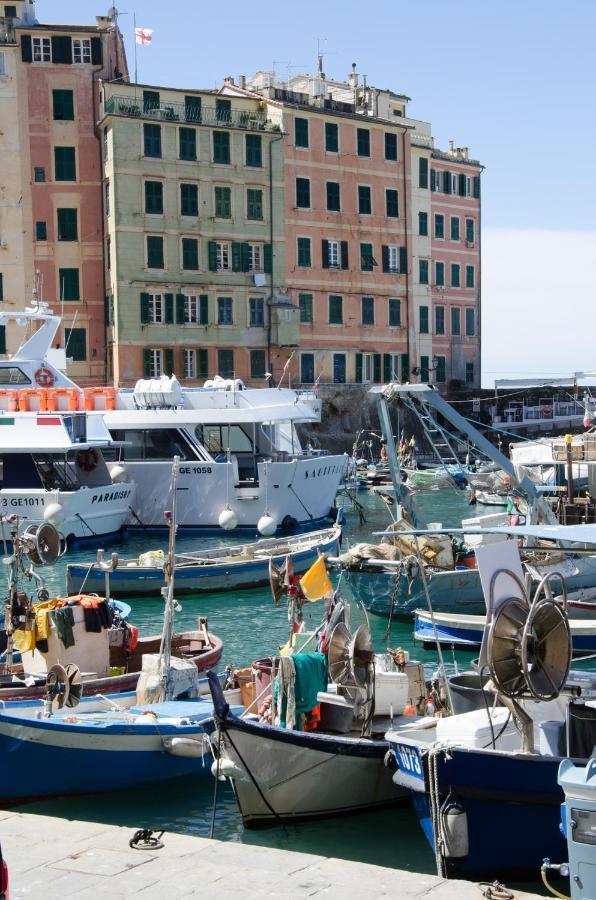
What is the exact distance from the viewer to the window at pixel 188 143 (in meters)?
51.8

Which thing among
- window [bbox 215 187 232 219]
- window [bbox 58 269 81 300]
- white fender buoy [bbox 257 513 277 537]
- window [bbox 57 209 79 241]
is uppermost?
window [bbox 215 187 232 219]

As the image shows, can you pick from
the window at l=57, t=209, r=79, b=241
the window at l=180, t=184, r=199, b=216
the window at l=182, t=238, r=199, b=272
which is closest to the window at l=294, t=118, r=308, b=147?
the window at l=180, t=184, r=199, b=216

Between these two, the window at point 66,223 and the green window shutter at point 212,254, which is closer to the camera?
the window at point 66,223

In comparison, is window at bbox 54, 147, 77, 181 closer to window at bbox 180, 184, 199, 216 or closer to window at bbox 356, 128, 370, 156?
window at bbox 180, 184, 199, 216

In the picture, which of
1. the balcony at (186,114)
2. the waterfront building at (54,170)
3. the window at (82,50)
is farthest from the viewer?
the window at (82,50)

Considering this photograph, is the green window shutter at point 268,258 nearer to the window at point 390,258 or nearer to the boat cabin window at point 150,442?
the window at point 390,258

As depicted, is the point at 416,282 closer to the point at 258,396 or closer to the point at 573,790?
the point at 258,396

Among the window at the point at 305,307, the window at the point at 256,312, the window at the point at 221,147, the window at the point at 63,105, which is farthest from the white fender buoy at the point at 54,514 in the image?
the window at the point at 305,307

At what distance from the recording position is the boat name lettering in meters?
35.5

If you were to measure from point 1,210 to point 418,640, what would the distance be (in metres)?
35.3

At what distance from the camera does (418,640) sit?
2219 cm

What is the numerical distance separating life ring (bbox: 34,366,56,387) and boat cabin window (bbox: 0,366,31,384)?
32cm

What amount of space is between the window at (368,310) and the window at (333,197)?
4631 mm

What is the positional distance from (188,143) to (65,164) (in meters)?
5.41
